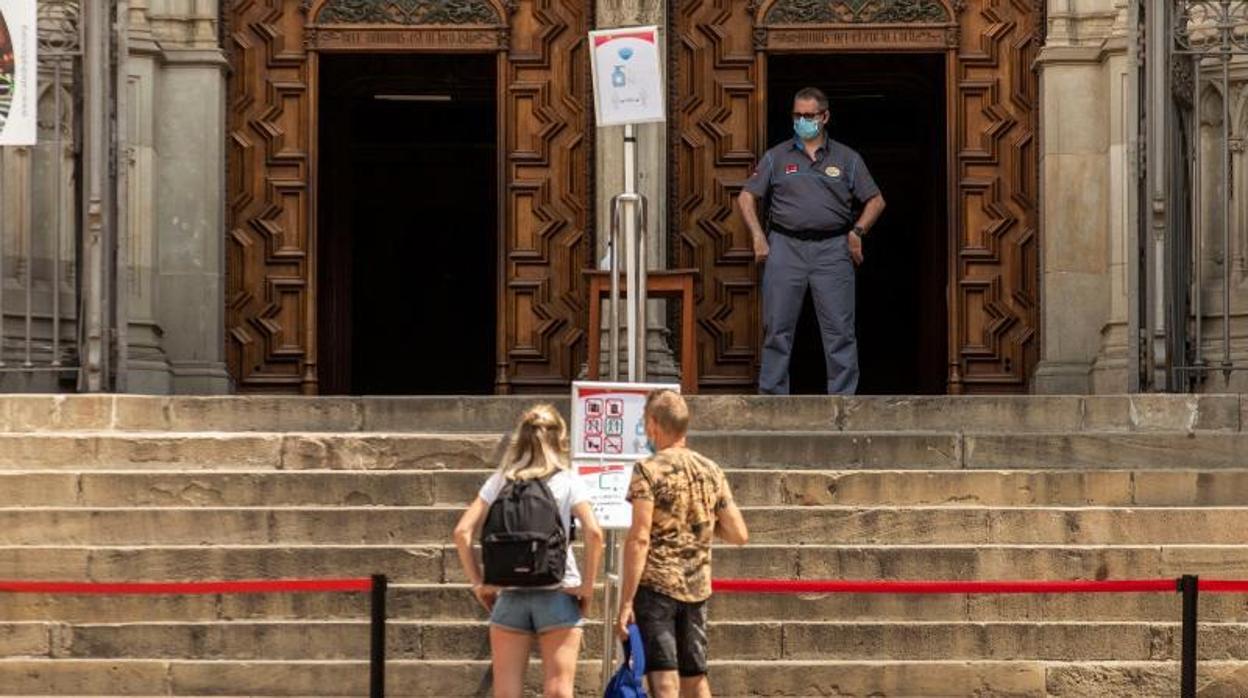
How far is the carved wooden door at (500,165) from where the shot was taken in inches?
740

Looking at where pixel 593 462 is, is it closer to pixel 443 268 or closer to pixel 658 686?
pixel 658 686

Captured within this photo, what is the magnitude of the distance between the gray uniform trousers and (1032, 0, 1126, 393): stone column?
201 cm

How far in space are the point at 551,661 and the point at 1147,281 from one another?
6343mm

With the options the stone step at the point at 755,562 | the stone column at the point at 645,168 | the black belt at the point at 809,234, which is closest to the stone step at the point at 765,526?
the stone step at the point at 755,562

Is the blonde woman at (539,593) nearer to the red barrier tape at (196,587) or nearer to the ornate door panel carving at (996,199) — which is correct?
the red barrier tape at (196,587)

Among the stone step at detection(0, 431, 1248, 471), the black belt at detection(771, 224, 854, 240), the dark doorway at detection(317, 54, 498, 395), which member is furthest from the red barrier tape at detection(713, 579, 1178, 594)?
the dark doorway at detection(317, 54, 498, 395)

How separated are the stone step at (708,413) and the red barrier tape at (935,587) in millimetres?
1697

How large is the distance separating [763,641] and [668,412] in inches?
94.0

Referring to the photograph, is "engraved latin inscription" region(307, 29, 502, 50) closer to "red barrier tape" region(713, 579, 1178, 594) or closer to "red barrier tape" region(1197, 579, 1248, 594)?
"red barrier tape" region(713, 579, 1178, 594)

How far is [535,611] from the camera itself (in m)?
11.1

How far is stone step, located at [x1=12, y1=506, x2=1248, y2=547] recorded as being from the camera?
1403cm

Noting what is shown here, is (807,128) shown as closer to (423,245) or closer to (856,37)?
(856,37)

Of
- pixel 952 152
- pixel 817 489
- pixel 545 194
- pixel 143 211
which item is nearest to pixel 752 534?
pixel 817 489

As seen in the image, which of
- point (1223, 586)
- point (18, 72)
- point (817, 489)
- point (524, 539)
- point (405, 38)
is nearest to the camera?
point (524, 539)
